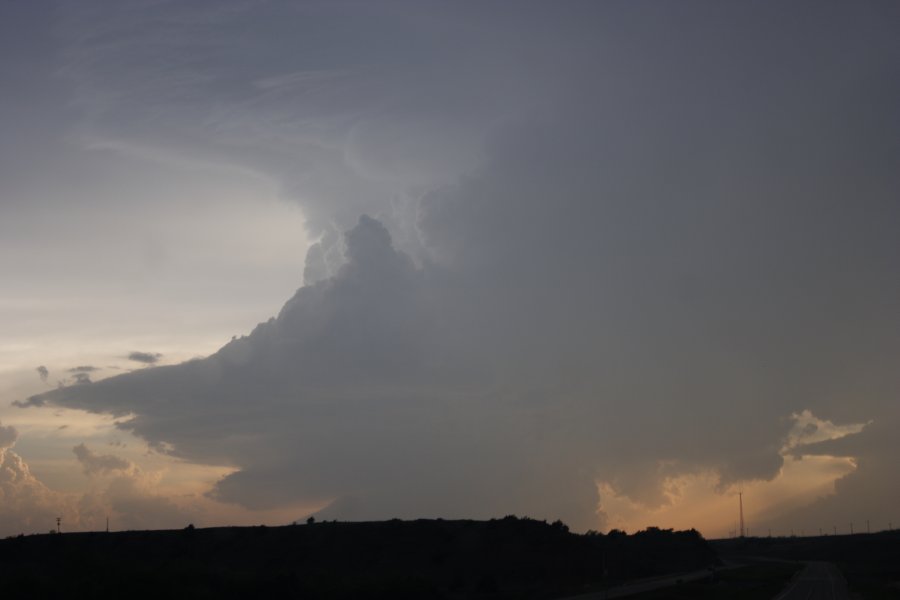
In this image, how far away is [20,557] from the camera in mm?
125000

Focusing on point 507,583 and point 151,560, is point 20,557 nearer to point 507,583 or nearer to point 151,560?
point 151,560

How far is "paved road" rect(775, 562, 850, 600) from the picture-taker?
85938 mm

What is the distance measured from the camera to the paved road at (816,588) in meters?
85.9

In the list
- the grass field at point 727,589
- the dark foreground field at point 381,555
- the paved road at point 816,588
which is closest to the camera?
the grass field at point 727,589

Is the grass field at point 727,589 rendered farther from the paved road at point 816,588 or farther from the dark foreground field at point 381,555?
the dark foreground field at point 381,555

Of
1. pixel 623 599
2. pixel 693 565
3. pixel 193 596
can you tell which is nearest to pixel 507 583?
pixel 623 599

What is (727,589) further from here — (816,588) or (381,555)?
(381,555)

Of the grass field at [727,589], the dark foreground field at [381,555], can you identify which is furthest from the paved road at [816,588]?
the dark foreground field at [381,555]

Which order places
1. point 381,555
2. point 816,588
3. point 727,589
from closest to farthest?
point 727,589
point 816,588
point 381,555

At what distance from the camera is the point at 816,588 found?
98.5m

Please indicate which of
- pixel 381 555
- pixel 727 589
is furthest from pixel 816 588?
pixel 381 555

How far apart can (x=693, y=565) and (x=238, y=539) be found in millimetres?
94545

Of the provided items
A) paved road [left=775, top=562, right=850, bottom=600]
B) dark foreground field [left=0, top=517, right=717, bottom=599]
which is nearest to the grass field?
paved road [left=775, top=562, right=850, bottom=600]

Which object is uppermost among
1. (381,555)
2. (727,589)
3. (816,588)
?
(381,555)
